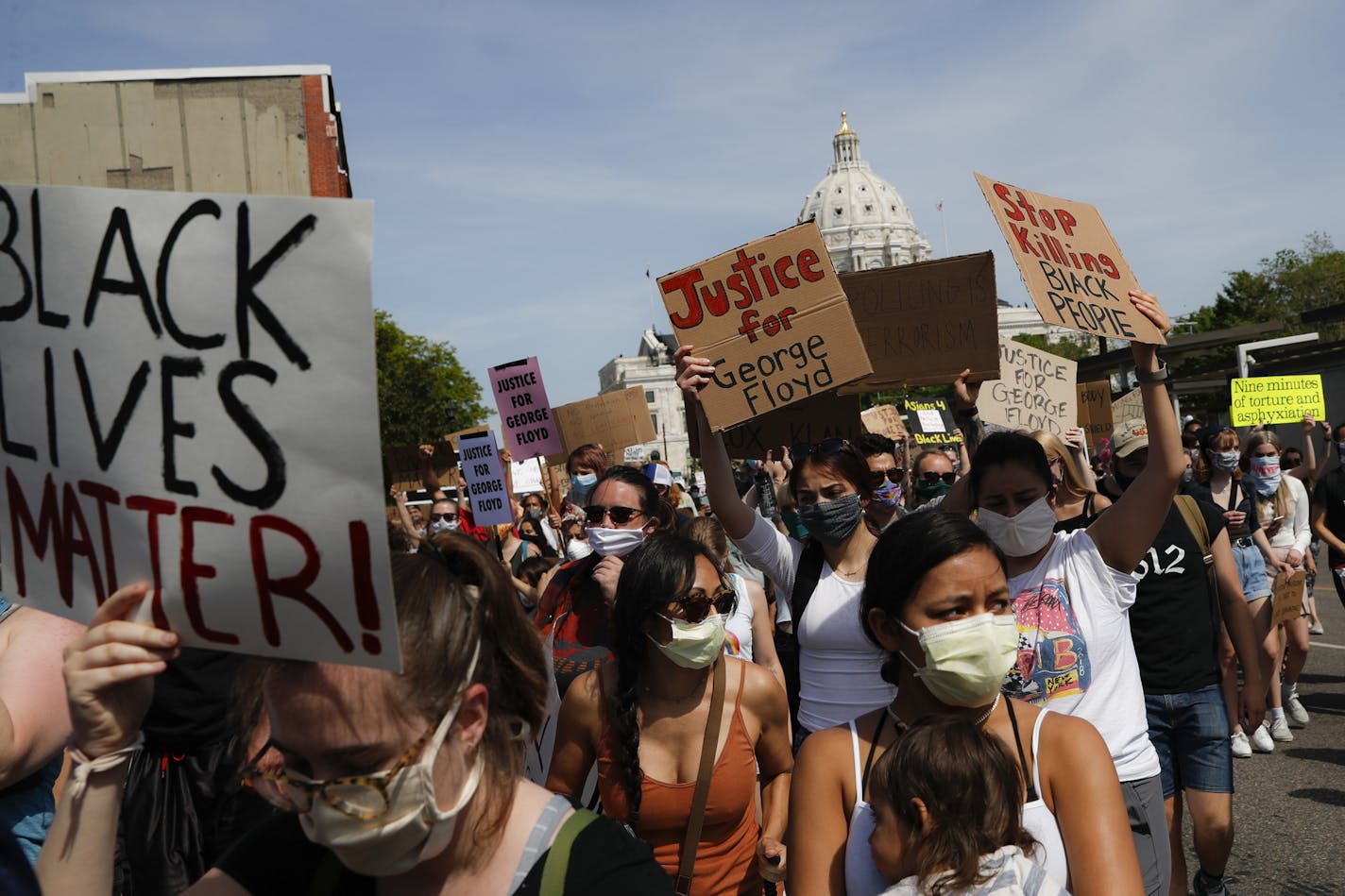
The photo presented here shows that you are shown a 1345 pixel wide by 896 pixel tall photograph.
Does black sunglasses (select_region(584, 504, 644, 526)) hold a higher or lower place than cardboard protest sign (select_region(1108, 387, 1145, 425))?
lower

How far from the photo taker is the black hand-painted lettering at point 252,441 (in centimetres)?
166

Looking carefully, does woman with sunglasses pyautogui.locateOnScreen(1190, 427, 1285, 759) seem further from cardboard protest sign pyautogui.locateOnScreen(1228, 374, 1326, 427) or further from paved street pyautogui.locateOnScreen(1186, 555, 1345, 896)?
cardboard protest sign pyautogui.locateOnScreen(1228, 374, 1326, 427)

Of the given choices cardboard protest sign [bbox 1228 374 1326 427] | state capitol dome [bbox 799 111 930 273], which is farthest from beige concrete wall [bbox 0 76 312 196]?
state capitol dome [bbox 799 111 930 273]

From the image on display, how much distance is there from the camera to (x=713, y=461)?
14.4 ft

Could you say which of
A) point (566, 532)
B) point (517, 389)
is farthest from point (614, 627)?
point (517, 389)

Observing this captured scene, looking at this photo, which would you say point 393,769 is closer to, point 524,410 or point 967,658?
point 967,658

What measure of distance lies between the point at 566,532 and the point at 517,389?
2.15 m

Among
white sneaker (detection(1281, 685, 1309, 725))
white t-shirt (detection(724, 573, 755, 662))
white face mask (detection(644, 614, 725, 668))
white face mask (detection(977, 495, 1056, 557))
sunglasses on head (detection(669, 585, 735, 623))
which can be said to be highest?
white face mask (detection(977, 495, 1056, 557))

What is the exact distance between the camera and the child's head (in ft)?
7.51

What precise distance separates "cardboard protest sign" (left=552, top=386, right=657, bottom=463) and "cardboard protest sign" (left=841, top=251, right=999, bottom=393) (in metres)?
5.85

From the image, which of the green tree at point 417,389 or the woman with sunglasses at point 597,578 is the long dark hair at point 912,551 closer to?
the woman with sunglasses at point 597,578

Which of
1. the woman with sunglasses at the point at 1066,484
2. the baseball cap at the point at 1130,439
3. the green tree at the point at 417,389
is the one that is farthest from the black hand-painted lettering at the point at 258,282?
the green tree at the point at 417,389

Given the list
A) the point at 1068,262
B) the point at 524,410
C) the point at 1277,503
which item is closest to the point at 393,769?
the point at 1068,262

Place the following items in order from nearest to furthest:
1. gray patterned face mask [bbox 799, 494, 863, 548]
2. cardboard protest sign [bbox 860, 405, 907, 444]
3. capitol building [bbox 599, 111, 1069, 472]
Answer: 1. gray patterned face mask [bbox 799, 494, 863, 548]
2. cardboard protest sign [bbox 860, 405, 907, 444]
3. capitol building [bbox 599, 111, 1069, 472]
